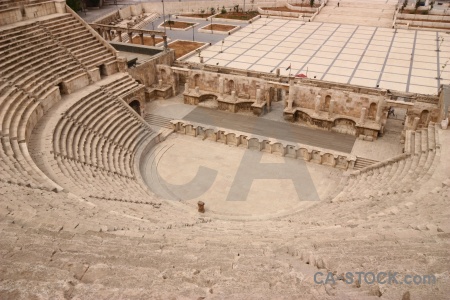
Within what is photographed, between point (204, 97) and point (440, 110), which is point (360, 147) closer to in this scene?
point (440, 110)

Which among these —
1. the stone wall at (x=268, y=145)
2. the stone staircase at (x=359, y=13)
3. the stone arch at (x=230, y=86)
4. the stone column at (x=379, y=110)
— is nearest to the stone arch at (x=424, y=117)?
the stone column at (x=379, y=110)

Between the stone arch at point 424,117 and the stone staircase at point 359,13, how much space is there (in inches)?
1057

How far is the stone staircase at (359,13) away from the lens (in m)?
44.3

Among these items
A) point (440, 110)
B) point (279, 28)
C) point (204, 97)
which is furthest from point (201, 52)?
point (440, 110)

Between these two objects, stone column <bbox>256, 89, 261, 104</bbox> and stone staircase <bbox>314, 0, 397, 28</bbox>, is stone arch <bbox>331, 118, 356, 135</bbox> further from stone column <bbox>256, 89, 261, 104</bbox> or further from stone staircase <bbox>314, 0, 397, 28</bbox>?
stone staircase <bbox>314, 0, 397, 28</bbox>

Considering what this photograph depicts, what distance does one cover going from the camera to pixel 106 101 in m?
20.7

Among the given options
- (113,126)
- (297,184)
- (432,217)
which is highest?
(432,217)

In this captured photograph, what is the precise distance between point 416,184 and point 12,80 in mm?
18405

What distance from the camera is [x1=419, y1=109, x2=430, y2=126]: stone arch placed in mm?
19744

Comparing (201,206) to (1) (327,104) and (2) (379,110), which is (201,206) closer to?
(1) (327,104)

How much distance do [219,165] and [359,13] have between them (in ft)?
Result: 124

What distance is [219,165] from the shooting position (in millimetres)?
18891

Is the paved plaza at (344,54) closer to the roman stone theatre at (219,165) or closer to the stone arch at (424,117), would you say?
the roman stone theatre at (219,165)

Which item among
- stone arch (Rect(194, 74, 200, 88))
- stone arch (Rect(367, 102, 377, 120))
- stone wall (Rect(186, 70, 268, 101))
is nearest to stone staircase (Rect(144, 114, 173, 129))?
stone wall (Rect(186, 70, 268, 101))
